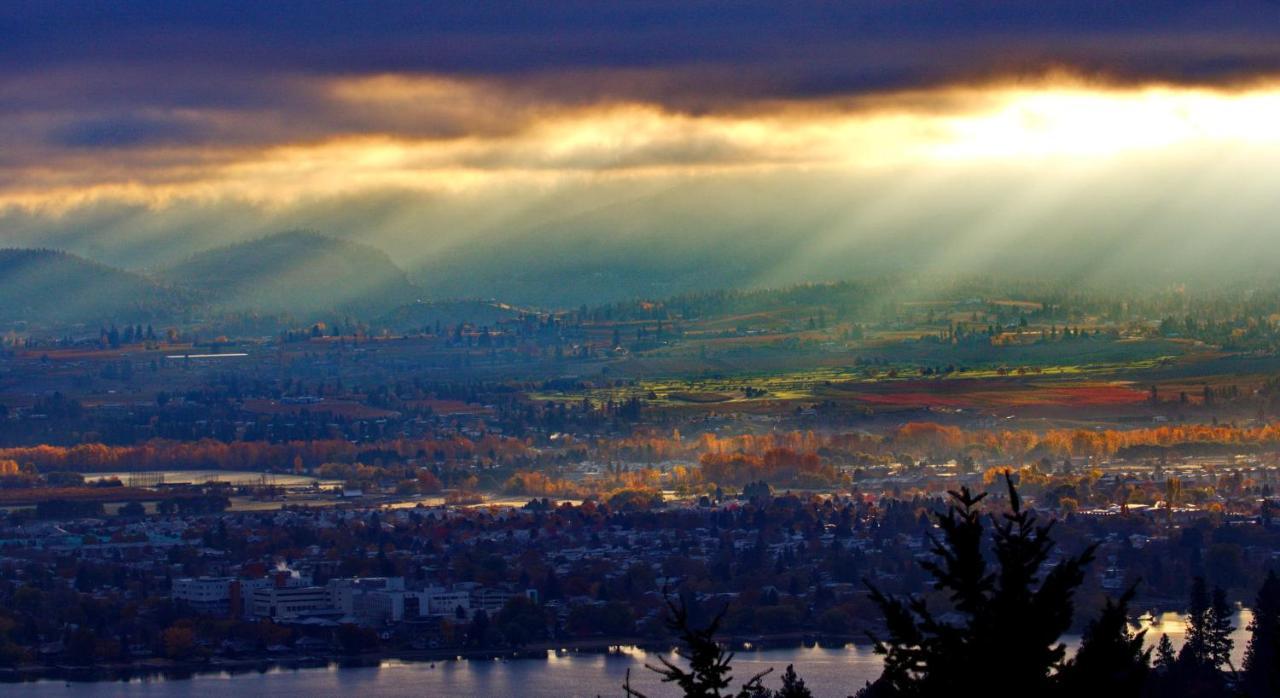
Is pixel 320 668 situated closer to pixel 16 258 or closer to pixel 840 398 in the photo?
pixel 840 398

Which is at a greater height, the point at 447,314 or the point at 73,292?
the point at 73,292

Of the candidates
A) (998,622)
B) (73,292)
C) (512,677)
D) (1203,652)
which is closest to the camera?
(998,622)

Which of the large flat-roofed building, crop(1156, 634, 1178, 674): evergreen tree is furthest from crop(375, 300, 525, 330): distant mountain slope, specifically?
crop(1156, 634, 1178, 674): evergreen tree

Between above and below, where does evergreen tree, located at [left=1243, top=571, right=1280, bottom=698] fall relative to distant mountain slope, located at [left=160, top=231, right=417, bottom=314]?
below

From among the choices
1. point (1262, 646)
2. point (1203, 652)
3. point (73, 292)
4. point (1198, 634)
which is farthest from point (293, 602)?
point (73, 292)

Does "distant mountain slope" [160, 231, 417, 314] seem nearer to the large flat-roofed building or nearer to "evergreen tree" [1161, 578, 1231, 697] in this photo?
the large flat-roofed building

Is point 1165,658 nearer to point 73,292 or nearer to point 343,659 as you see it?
point 343,659

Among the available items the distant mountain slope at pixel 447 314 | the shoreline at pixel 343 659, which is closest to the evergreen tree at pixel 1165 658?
the shoreline at pixel 343 659

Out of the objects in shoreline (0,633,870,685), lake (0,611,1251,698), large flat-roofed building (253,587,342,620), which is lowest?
lake (0,611,1251,698)
